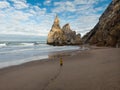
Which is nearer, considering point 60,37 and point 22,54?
point 22,54

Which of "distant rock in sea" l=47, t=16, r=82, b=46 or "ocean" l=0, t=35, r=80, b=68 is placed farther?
"distant rock in sea" l=47, t=16, r=82, b=46

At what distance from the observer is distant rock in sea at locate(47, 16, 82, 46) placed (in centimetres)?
6978

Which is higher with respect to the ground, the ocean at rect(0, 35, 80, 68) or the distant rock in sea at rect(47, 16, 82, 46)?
the distant rock in sea at rect(47, 16, 82, 46)

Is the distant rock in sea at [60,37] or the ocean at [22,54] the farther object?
the distant rock in sea at [60,37]

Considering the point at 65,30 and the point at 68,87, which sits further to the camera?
the point at 65,30

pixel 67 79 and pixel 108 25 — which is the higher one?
pixel 108 25

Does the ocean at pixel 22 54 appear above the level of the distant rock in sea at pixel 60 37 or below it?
below

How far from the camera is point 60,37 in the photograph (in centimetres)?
7144

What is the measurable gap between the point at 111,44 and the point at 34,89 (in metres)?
33.7

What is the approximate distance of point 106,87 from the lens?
6.14 metres

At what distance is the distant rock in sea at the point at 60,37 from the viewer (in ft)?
229

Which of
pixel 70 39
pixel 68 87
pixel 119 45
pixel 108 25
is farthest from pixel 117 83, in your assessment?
pixel 70 39

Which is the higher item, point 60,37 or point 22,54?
point 60,37

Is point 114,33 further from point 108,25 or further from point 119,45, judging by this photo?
point 108,25
